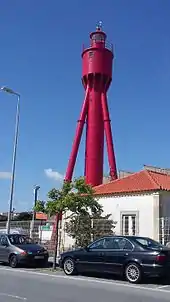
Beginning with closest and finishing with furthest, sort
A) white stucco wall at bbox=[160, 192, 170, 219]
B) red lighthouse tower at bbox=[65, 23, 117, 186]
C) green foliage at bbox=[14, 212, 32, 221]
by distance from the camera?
white stucco wall at bbox=[160, 192, 170, 219] → red lighthouse tower at bbox=[65, 23, 117, 186] → green foliage at bbox=[14, 212, 32, 221]

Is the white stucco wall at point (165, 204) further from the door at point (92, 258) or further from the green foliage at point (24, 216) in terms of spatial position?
the green foliage at point (24, 216)

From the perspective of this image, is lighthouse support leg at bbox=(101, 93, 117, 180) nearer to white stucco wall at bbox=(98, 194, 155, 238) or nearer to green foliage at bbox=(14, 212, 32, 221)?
white stucco wall at bbox=(98, 194, 155, 238)

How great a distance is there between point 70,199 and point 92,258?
414cm

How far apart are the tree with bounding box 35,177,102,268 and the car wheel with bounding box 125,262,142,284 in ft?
14.6

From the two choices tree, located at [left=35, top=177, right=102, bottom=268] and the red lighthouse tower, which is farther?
the red lighthouse tower

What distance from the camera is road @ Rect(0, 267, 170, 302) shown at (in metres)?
10.4

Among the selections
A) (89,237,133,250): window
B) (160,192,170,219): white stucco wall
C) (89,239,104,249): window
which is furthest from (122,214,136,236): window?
(89,237,133,250): window

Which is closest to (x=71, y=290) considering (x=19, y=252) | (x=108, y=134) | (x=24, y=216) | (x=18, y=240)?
(x=19, y=252)

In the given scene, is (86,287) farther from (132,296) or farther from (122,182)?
(122,182)

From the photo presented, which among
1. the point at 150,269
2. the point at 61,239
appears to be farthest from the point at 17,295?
the point at 61,239

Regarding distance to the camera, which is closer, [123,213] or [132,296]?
[132,296]

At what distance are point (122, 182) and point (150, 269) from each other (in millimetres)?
14382

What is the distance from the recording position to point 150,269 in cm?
1323

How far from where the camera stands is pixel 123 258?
14.0 metres
